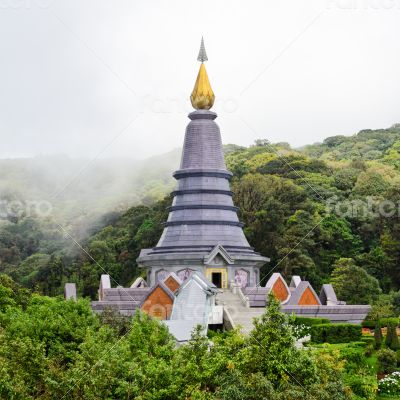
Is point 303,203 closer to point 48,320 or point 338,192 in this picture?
point 338,192

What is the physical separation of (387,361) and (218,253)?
16.0m

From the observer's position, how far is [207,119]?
51.0 m

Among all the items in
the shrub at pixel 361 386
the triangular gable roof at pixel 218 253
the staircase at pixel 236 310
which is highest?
the triangular gable roof at pixel 218 253

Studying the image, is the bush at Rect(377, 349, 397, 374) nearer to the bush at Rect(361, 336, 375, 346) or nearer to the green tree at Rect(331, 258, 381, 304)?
the bush at Rect(361, 336, 375, 346)

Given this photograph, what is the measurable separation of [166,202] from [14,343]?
4479 centimetres

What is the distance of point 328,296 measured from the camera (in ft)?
150

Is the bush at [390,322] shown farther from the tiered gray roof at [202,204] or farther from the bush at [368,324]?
the tiered gray roof at [202,204]

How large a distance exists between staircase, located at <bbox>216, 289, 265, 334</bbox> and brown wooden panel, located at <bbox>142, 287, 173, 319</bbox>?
9.03ft

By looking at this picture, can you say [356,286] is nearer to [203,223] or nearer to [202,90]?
[203,223]

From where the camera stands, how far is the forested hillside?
189ft
